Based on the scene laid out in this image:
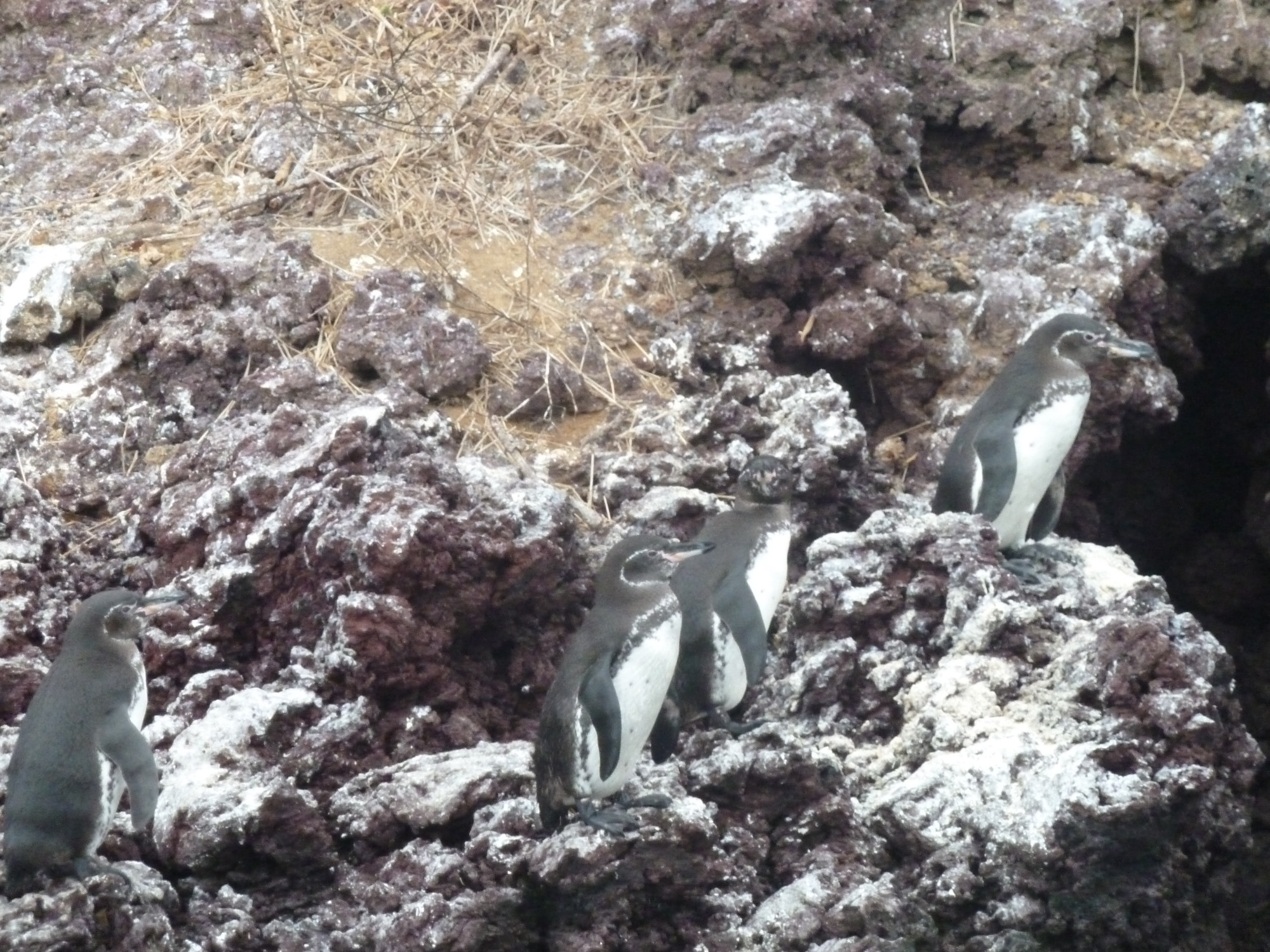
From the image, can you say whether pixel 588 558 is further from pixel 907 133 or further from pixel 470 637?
pixel 907 133

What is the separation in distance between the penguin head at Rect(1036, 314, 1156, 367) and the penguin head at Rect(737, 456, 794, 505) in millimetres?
1250

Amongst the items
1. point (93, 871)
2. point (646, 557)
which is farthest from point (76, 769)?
point (646, 557)

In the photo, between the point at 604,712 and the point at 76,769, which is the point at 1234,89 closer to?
the point at 604,712

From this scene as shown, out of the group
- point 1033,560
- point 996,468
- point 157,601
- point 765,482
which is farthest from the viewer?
point 996,468

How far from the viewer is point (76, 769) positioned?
16.3ft

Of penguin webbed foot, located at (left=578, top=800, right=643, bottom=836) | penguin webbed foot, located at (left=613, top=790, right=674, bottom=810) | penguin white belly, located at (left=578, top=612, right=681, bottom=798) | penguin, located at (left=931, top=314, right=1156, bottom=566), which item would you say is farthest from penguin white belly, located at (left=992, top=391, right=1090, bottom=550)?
penguin webbed foot, located at (left=578, top=800, right=643, bottom=836)

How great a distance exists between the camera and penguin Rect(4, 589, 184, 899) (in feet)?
16.0

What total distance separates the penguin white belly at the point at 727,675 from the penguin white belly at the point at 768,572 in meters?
0.20

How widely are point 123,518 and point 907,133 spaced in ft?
12.7

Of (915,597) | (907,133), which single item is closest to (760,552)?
(915,597)

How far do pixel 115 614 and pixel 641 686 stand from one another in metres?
1.59

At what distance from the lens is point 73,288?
7.30 metres

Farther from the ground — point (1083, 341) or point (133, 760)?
point (133, 760)

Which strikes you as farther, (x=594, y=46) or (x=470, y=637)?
(x=594, y=46)
